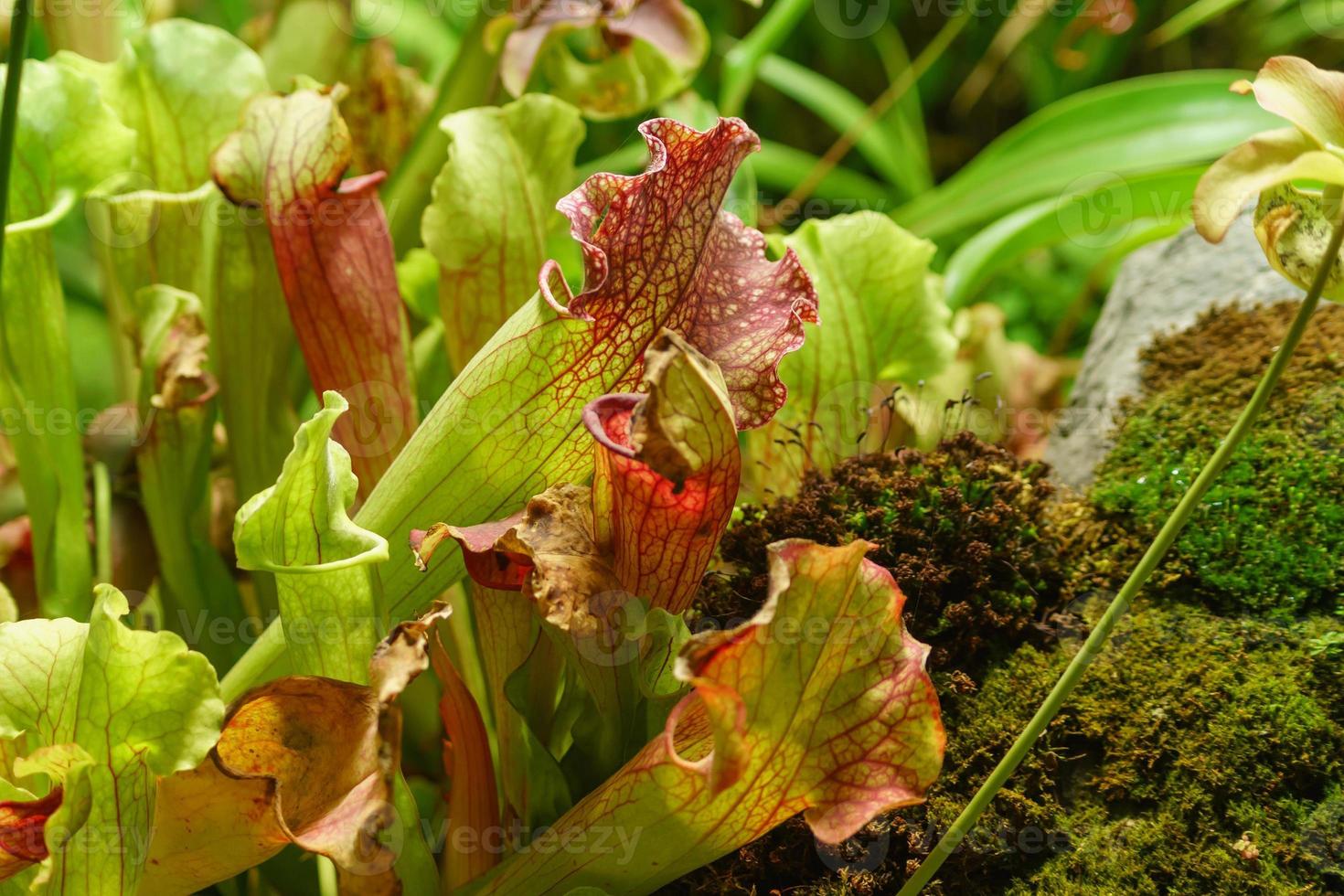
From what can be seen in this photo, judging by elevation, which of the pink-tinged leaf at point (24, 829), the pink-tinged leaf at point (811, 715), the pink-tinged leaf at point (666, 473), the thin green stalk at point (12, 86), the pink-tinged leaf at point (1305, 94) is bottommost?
the pink-tinged leaf at point (24, 829)

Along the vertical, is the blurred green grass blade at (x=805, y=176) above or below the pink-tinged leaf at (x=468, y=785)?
above

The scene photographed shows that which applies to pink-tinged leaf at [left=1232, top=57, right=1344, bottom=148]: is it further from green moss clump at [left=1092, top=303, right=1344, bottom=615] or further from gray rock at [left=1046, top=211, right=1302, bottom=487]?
gray rock at [left=1046, top=211, right=1302, bottom=487]

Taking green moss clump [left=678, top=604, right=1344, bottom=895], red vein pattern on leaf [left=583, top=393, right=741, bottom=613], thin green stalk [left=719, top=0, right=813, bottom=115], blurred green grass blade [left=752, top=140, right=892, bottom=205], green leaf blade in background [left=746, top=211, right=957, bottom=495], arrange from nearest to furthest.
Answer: red vein pattern on leaf [left=583, top=393, right=741, bottom=613] < green moss clump [left=678, top=604, right=1344, bottom=895] < green leaf blade in background [left=746, top=211, right=957, bottom=495] < thin green stalk [left=719, top=0, right=813, bottom=115] < blurred green grass blade [left=752, top=140, right=892, bottom=205]

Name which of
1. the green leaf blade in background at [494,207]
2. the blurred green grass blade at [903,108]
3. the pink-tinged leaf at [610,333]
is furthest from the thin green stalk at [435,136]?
the blurred green grass blade at [903,108]

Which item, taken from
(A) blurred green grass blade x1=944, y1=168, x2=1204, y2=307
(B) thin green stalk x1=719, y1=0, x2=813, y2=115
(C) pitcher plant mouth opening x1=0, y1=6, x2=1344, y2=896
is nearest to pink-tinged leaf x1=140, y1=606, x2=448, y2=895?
(C) pitcher plant mouth opening x1=0, y1=6, x2=1344, y2=896

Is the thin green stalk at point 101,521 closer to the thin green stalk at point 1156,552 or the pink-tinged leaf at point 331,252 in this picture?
the pink-tinged leaf at point 331,252

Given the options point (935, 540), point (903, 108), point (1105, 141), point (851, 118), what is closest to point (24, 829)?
point (935, 540)
